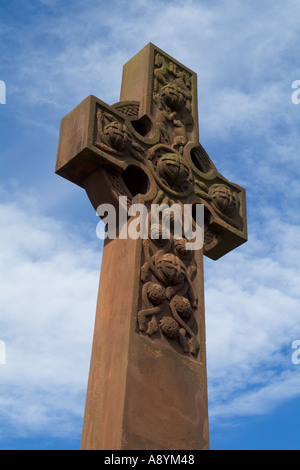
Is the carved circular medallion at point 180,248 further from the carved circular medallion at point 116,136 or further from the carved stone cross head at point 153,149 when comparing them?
the carved circular medallion at point 116,136

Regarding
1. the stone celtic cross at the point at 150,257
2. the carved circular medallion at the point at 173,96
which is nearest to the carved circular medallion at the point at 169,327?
the stone celtic cross at the point at 150,257

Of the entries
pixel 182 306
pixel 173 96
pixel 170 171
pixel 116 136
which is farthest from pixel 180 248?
pixel 173 96

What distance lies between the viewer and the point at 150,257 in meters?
4.99

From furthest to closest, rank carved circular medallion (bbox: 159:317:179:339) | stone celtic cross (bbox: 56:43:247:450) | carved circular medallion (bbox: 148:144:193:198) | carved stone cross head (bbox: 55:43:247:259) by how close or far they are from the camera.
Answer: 1. carved circular medallion (bbox: 148:144:193:198)
2. carved stone cross head (bbox: 55:43:247:259)
3. carved circular medallion (bbox: 159:317:179:339)
4. stone celtic cross (bbox: 56:43:247:450)

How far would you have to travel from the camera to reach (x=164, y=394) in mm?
4477

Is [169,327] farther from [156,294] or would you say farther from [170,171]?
[170,171]

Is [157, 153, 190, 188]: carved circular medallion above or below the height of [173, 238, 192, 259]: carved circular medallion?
above

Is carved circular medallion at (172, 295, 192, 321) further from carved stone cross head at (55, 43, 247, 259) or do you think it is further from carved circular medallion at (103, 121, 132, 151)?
carved circular medallion at (103, 121, 132, 151)

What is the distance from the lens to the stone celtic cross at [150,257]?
14.3ft

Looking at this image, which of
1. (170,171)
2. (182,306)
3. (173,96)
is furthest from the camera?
(173,96)

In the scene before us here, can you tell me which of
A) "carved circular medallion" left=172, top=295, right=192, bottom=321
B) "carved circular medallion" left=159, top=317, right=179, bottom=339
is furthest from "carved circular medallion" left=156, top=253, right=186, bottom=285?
"carved circular medallion" left=159, top=317, right=179, bottom=339

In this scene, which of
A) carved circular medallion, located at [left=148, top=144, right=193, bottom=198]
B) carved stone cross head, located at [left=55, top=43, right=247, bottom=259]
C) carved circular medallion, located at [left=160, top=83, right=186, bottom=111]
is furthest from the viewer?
carved circular medallion, located at [left=160, top=83, right=186, bottom=111]

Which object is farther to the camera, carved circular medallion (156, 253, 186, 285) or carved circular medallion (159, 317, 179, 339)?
carved circular medallion (156, 253, 186, 285)

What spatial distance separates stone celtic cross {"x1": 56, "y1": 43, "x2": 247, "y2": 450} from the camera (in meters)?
4.36
